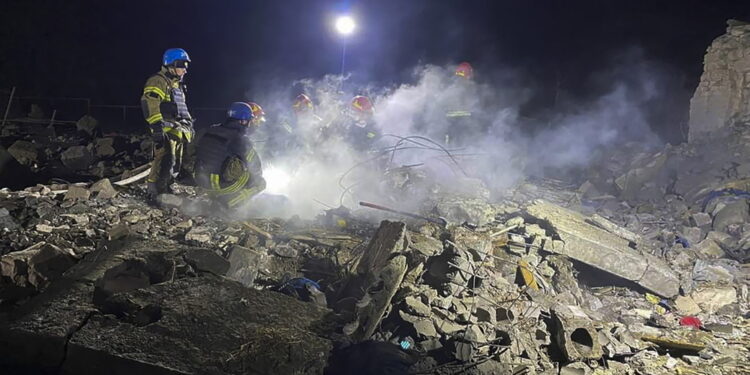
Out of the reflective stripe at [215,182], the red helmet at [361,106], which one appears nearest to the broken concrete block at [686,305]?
the reflective stripe at [215,182]

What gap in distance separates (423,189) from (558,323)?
456cm

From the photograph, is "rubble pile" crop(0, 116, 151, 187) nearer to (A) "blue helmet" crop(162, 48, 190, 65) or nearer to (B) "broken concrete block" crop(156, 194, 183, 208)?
(B) "broken concrete block" crop(156, 194, 183, 208)

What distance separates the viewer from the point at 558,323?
3.89m

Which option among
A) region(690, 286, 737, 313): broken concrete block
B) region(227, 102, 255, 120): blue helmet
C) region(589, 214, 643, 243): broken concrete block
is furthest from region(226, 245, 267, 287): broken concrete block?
region(589, 214, 643, 243): broken concrete block

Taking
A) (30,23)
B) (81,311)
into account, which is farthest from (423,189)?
(30,23)

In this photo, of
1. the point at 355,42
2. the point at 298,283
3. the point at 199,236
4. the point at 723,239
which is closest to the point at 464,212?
the point at 298,283

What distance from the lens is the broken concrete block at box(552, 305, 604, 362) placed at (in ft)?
12.3

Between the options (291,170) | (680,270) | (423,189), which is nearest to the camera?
(680,270)

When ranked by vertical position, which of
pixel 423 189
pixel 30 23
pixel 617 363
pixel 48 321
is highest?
pixel 30 23

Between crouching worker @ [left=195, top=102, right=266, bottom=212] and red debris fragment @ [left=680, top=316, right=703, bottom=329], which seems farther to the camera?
crouching worker @ [left=195, top=102, right=266, bottom=212]

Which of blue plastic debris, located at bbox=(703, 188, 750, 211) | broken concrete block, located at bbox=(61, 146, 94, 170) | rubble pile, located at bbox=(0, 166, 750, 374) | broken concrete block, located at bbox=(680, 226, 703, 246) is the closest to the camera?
rubble pile, located at bbox=(0, 166, 750, 374)

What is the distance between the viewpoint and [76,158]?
8.56 metres

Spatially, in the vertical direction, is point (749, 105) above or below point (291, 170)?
above

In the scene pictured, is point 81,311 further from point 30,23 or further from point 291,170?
point 30,23
